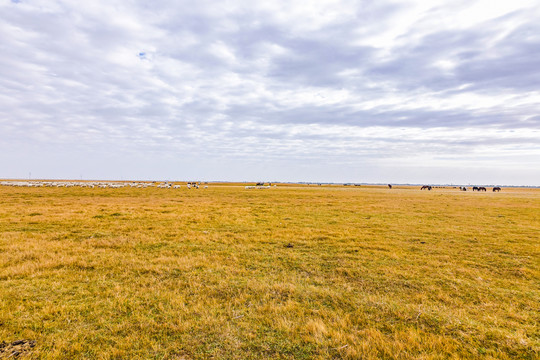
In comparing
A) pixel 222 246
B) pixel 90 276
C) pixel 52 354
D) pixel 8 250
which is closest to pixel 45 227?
pixel 8 250

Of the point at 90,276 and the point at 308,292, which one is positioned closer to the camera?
the point at 308,292

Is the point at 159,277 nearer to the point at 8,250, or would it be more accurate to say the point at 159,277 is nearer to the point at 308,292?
the point at 308,292

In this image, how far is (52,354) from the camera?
4977 mm

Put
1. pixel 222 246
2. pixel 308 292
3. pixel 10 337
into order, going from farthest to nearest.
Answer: pixel 222 246, pixel 308 292, pixel 10 337

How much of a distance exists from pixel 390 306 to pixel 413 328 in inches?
43.4

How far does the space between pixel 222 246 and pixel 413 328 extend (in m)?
9.43

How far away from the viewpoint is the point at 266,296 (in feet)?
25.1

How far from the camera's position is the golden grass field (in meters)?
5.36

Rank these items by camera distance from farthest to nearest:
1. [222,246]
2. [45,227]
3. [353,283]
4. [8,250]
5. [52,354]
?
[45,227]
[222,246]
[8,250]
[353,283]
[52,354]

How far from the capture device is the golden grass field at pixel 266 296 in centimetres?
536

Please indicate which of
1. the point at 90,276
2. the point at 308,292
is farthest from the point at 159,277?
the point at 308,292

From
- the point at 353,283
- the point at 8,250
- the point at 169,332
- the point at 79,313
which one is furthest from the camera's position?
the point at 8,250

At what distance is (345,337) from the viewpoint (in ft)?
18.5

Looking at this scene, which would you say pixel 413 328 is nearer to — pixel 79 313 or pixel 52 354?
pixel 52 354
